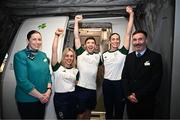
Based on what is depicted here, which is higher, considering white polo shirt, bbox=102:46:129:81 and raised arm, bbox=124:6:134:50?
raised arm, bbox=124:6:134:50

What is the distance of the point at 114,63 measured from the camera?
181 cm

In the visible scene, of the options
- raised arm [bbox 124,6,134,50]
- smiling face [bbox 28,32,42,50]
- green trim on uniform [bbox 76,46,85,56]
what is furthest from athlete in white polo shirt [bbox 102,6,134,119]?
smiling face [bbox 28,32,42,50]

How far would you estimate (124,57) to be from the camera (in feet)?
5.96

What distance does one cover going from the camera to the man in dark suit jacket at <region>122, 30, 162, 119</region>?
70.4 inches

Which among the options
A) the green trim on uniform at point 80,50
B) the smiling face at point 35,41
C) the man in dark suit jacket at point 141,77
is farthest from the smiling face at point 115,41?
the smiling face at point 35,41

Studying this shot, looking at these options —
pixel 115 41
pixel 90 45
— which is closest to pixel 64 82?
pixel 90 45

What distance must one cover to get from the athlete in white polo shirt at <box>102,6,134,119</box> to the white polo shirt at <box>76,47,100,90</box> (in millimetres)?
67

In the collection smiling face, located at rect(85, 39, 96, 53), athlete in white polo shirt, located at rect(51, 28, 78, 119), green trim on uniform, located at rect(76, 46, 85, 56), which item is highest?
smiling face, located at rect(85, 39, 96, 53)

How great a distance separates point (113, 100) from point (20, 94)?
659mm

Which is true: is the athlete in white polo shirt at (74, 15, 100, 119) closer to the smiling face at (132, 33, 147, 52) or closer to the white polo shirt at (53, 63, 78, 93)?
the white polo shirt at (53, 63, 78, 93)

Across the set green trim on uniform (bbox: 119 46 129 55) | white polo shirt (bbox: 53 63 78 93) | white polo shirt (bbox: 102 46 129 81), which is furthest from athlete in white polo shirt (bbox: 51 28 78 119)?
green trim on uniform (bbox: 119 46 129 55)

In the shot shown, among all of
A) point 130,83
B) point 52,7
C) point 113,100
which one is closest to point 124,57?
point 130,83

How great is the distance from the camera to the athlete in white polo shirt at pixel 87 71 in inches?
70.9

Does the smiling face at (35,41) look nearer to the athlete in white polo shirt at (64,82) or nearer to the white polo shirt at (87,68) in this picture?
the athlete in white polo shirt at (64,82)
